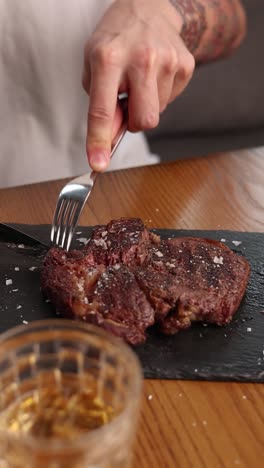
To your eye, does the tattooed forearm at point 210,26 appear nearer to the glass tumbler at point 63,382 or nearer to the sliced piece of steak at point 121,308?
the sliced piece of steak at point 121,308

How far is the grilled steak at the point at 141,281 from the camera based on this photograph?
1246 mm

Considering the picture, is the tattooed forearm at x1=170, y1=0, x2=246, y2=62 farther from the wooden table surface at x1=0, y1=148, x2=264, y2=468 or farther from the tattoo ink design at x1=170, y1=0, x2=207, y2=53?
the wooden table surface at x1=0, y1=148, x2=264, y2=468

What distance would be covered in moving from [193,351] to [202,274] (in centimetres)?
19

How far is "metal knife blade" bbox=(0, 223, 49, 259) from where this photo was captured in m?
1.50

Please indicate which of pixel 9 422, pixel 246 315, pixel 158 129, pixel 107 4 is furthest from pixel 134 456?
pixel 158 129

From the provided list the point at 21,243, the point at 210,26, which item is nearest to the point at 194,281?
the point at 21,243

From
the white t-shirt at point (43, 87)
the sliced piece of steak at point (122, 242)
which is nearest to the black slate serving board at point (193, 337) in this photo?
the sliced piece of steak at point (122, 242)

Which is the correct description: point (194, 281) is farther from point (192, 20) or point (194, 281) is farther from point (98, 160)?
point (192, 20)

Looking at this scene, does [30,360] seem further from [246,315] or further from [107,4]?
[107,4]

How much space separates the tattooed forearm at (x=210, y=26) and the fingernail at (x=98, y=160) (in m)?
0.70

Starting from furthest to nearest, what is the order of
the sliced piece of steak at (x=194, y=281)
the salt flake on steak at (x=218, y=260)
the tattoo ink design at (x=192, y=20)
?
the tattoo ink design at (x=192, y=20)
the salt flake on steak at (x=218, y=260)
the sliced piece of steak at (x=194, y=281)

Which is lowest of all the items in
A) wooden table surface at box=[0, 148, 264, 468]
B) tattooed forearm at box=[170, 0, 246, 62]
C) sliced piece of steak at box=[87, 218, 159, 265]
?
wooden table surface at box=[0, 148, 264, 468]

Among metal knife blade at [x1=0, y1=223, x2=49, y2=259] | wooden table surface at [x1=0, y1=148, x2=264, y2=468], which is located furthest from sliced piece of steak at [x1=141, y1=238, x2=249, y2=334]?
metal knife blade at [x1=0, y1=223, x2=49, y2=259]

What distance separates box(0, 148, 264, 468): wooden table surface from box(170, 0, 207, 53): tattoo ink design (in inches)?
15.4
